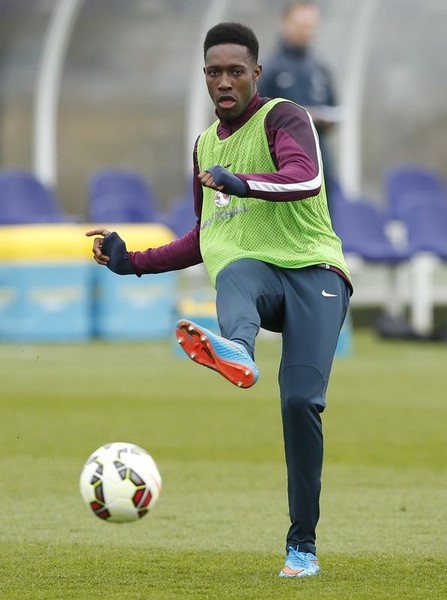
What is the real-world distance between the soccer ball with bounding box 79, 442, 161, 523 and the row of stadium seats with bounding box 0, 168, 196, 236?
38.7 feet

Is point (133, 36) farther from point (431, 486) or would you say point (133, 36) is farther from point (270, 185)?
point (270, 185)

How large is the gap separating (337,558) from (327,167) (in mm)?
8098

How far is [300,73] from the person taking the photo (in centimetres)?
1431

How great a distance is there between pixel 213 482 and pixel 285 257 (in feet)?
10.5

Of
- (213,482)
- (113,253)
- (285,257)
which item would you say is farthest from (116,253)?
(213,482)

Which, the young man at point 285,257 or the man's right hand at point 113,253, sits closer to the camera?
the young man at point 285,257

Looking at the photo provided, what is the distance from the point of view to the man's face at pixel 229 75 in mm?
6020

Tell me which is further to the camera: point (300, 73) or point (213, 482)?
point (300, 73)

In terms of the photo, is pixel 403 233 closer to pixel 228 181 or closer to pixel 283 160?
pixel 283 160

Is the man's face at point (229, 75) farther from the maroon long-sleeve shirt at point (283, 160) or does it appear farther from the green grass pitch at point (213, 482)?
the green grass pitch at point (213, 482)

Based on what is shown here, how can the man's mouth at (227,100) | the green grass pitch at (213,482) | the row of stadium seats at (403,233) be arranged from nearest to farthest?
1. the man's mouth at (227,100)
2. the green grass pitch at (213,482)
3. the row of stadium seats at (403,233)

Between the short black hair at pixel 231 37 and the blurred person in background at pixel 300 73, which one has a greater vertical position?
the short black hair at pixel 231 37

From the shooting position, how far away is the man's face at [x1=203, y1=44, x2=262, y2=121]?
6.02 meters

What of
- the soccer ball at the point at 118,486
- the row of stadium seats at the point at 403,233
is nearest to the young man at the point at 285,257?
the soccer ball at the point at 118,486
